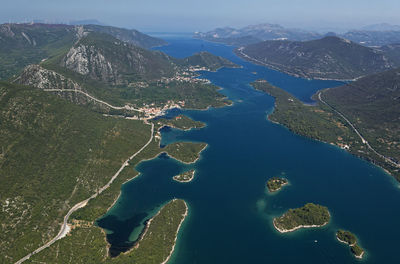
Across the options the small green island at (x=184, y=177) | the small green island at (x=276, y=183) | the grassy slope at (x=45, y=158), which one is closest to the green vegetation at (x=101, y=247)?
the grassy slope at (x=45, y=158)

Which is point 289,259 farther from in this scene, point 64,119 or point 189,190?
point 64,119

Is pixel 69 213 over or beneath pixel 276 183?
over

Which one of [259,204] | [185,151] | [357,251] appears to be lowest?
[357,251]

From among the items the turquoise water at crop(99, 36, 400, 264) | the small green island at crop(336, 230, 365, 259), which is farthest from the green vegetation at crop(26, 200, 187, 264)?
the small green island at crop(336, 230, 365, 259)

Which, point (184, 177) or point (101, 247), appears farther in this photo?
point (184, 177)

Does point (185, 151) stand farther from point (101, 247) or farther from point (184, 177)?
point (101, 247)

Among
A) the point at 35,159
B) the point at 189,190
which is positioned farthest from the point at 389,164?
the point at 35,159

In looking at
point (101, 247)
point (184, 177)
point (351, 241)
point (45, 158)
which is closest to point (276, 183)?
point (351, 241)
